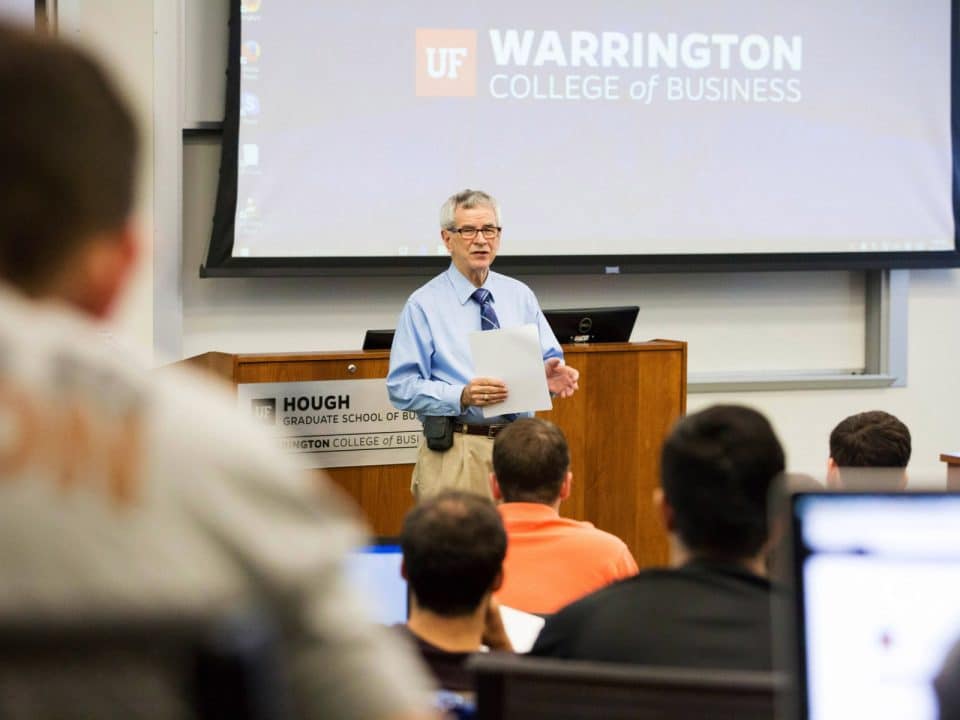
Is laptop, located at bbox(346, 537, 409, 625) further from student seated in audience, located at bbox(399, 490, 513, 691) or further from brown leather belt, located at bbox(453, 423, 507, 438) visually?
brown leather belt, located at bbox(453, 423, 507, 438)

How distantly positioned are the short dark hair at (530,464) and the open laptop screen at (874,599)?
5.63 ft

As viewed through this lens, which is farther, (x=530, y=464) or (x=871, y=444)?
(x=871, y=444)

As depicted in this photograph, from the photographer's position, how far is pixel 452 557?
181cm

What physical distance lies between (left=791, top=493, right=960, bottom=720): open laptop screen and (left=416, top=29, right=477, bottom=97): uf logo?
511 cm

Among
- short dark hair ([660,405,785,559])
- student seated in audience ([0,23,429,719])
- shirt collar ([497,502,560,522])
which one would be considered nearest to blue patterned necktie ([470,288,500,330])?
shirt collar ([497,502,560,522])

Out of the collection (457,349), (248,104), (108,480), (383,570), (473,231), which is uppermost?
(248,104)

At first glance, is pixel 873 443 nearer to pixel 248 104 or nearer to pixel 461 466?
pixel 461 466

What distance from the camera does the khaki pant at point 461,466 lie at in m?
3.81

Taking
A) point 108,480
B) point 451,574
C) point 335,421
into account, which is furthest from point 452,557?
point 335,421

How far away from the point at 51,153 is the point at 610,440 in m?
4.06

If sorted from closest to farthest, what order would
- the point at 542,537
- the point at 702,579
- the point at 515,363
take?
the point at 702,579 < the point at 542,537 < the point at 515,363

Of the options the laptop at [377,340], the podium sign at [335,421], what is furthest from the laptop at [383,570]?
the laptop at [377,340]

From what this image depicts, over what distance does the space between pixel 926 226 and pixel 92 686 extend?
6.61 meters

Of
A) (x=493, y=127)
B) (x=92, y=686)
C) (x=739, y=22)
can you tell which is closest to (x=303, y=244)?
(x=493, y=127)
